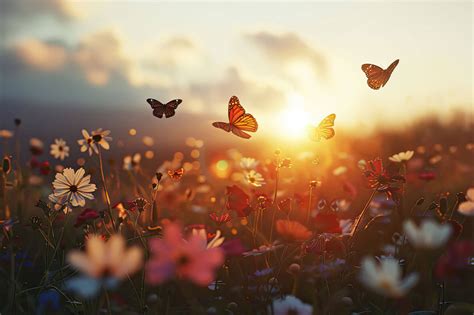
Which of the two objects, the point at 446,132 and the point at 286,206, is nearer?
the point at 286,206

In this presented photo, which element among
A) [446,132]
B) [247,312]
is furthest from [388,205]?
[446,132]

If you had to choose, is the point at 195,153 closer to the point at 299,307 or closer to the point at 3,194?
the point at 3,194

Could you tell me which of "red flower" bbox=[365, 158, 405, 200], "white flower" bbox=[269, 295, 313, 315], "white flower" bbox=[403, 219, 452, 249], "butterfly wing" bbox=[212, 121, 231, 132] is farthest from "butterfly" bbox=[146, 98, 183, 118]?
"white flower" bbox=[403, 219, 452, 249]

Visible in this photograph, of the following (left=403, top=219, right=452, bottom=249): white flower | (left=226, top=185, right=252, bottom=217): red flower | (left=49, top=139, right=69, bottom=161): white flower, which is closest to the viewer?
(left=403, top=219, right=452, bottom=249): white flower

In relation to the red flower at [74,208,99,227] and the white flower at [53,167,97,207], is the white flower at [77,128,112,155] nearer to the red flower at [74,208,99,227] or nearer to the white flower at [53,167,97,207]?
the white flower at [53,167,97,207]

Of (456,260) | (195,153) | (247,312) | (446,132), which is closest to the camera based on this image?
(456,260)

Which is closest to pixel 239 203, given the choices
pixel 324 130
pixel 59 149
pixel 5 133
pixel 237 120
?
pixel 237 120

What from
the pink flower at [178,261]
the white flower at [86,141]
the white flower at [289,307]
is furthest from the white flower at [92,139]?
the pink flower at [178,261]
